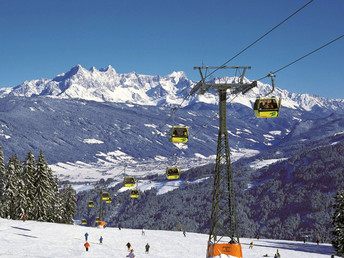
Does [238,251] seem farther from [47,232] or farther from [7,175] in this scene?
[7,175]

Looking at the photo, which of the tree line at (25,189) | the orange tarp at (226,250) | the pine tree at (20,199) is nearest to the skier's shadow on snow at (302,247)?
the tree line at (25,189)

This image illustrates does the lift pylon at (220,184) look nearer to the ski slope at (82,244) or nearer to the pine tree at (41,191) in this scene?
the ski slope at (82,244)

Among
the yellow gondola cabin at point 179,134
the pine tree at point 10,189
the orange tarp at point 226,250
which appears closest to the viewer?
the orange tarp at point 226,250

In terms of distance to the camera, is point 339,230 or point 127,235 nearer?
point 339,230

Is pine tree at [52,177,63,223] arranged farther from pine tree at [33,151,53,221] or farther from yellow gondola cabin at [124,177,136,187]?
yellow gondola cabin at [124,177,136,187]

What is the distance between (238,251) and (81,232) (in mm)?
48854

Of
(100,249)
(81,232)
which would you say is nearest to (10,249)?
(100,249)

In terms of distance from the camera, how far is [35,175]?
3241 inches

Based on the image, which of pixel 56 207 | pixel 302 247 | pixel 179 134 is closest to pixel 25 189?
pixel 56 207

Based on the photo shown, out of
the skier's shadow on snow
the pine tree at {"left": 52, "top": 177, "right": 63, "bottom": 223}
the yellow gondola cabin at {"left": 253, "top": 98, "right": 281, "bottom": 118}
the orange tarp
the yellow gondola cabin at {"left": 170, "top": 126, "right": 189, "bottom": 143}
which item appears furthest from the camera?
the pine tree at {"left": 52, "top": 177, "right": 63, "bottom": 223}

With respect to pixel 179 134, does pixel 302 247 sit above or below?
below

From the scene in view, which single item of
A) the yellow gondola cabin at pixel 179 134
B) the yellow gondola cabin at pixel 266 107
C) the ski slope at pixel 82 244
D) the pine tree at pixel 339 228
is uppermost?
the yellow gondola cabin at pixel 179 134

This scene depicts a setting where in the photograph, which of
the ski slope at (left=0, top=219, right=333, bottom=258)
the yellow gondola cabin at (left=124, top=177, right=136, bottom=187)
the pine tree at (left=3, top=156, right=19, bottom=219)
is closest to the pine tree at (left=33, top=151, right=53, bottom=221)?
the pine tree at (left=3, top=156, right=19, bottom=219)

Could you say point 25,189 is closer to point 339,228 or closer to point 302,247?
point 339,228
